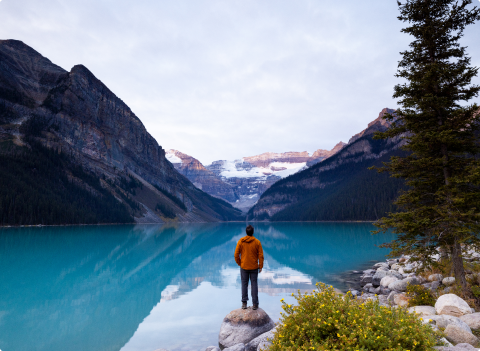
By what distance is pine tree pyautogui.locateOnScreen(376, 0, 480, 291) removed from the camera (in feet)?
37.4

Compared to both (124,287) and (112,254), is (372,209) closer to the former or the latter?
(112,254)

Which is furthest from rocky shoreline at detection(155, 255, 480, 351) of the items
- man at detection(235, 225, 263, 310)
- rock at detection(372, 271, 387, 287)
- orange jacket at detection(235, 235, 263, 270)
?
rock at detection(372, 271, 387, 287)

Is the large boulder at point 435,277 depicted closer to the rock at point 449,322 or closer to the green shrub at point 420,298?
the green shrub at point 420,298

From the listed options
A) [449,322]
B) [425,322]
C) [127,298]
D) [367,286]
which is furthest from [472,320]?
[127,298]

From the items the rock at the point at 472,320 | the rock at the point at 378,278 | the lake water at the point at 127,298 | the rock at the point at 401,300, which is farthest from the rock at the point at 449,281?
the lake water at the point at 127,298

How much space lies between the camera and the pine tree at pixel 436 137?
11398 millimetres

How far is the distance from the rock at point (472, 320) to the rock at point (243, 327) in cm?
600

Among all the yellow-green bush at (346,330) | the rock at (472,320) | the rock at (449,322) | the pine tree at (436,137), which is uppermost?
the pine tree at (436,137)

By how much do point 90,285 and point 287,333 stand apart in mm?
19835

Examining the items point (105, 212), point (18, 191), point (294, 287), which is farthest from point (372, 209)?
point (18, 191)

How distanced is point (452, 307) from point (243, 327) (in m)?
6.80

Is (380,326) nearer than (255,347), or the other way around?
(380,326)

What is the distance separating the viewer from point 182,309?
15.4 meters

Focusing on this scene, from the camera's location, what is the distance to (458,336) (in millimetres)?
7301
